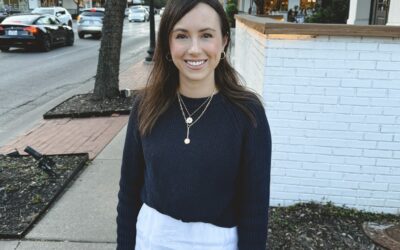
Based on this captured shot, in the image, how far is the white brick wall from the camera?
376cm

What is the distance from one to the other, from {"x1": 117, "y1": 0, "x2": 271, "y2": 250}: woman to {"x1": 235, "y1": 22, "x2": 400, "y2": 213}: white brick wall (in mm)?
2144

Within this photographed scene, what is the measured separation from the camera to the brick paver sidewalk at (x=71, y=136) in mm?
6028

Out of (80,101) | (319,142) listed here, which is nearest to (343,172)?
(319,142)

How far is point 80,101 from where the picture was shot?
8.61 m

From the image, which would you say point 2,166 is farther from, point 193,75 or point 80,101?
point 193,75

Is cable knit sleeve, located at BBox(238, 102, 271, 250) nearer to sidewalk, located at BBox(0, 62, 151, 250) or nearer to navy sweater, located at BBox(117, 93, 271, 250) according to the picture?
navy sweater, located at BBox(117, 93, 271, 250)

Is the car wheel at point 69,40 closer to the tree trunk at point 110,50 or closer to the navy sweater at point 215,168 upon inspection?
the tree trunk at point 110,50

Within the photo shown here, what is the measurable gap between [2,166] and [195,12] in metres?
4.26

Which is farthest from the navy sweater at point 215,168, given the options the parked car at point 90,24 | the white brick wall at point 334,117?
the parked car at point 90,24

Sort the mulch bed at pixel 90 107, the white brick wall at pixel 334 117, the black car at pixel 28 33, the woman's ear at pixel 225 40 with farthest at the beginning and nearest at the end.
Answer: the black car at pixel 28 33 < the mulch bed at pixel 90 107 < the white brick wall at pixel 334 117 < the woman's ear at pixel 225 40

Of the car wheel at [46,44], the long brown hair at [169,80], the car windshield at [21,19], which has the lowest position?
the car wheel at [46,44]

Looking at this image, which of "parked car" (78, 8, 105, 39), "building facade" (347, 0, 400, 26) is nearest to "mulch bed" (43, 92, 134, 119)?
"building facade" (347, 0, 400, 26)

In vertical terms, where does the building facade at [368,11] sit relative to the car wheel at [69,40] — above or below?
above

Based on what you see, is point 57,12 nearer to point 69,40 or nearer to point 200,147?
point 69,40
